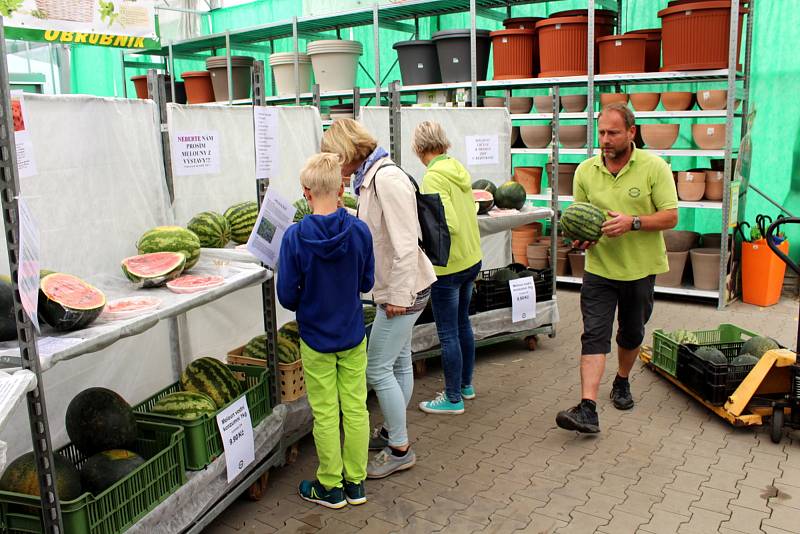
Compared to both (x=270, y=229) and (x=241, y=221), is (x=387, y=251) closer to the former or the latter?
(x=270, y=229)

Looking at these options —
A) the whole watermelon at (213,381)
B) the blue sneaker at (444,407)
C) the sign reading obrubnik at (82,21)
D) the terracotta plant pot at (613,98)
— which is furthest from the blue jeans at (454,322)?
the sign reading obrubnik at (82,21)

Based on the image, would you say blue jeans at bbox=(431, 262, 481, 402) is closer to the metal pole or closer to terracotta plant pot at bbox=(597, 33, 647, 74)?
the metal pole

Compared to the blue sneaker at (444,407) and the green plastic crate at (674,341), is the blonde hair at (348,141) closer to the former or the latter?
the blue sneaker at (444,407)

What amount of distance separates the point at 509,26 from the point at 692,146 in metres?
2.52

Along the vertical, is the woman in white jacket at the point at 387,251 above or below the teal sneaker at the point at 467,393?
above

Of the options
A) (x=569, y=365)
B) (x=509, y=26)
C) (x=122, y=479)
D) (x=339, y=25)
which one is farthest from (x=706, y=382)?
(x=339, y=25)

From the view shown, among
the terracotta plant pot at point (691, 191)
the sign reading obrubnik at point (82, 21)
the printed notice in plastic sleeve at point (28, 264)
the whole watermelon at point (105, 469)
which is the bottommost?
the whole watermelon at point (105, 469)

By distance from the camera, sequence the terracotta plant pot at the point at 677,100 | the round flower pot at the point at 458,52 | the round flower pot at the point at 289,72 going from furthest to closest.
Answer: the round flower pot at the point at 289,72 → the round flower pot at the point at 458,52 → the terracotta plant pot at the point at 677,100

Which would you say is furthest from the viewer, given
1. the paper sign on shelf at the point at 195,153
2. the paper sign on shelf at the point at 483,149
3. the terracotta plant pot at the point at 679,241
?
the terracotta plant pot at the point at 679,241

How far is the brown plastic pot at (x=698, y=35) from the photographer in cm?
700

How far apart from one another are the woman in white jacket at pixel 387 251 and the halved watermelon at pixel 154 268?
3.09 ft

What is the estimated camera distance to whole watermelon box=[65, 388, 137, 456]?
10.1ft

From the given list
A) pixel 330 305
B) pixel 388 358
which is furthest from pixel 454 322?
pixel 330 305

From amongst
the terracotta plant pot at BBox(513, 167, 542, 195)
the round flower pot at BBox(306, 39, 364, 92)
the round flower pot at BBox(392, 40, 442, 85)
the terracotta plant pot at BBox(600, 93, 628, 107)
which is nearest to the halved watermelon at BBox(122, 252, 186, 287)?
the terracotta plant pot at BBox(600, 93, 628, 107)
